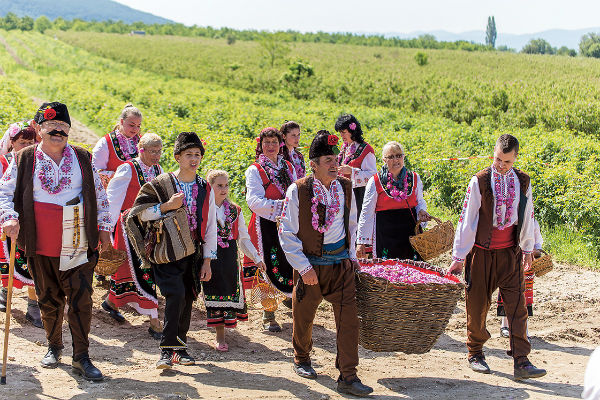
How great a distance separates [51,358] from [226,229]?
66.2 inches

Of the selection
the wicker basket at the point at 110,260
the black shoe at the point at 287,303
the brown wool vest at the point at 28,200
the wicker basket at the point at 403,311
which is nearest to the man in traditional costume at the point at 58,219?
the brown wool vest at the point at 28,200

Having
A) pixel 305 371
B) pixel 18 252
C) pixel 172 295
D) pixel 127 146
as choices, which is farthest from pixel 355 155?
pixel 18 252

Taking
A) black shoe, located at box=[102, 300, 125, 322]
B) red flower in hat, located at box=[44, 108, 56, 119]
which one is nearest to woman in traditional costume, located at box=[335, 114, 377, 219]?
black shoe, located at box=[102, 300, 125, 322]

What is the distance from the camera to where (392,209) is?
6.59 metres

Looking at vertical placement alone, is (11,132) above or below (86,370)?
above

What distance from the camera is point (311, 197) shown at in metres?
5.12

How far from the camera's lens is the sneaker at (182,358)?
5468 millimetres

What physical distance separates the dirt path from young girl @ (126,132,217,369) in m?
0.35

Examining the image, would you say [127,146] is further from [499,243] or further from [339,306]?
[499,243]

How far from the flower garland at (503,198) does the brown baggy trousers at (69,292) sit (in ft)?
10.0

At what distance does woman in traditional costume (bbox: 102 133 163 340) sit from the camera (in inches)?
239

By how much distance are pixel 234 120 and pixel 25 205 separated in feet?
41.8

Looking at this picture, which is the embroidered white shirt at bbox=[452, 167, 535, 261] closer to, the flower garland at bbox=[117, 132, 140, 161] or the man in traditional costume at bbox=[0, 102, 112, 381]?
the man in traditional costume at bbox=[0, 102, 112, 381]

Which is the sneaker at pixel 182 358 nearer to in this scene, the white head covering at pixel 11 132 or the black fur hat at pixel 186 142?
the black fur hat at pixel 186 142
